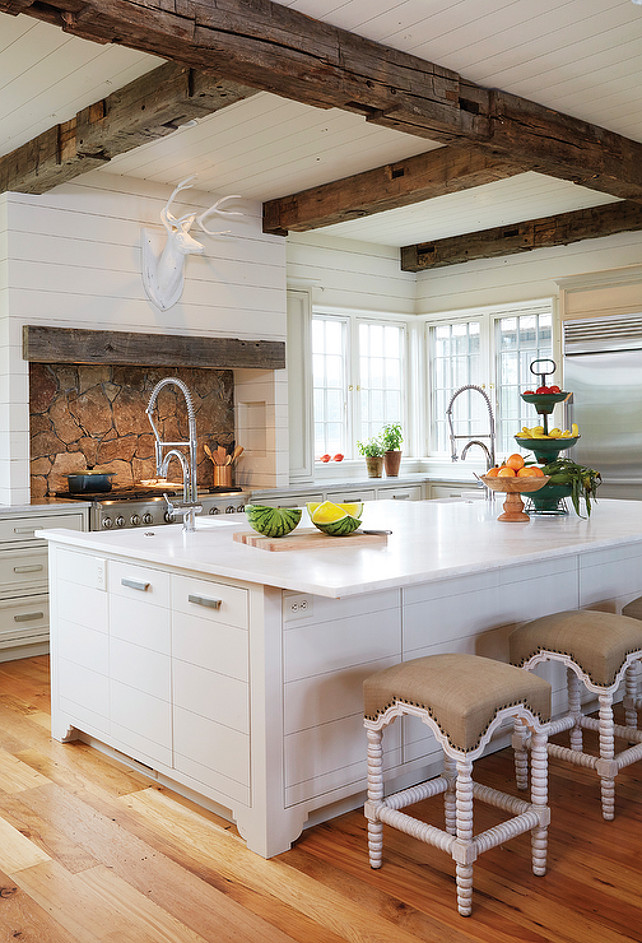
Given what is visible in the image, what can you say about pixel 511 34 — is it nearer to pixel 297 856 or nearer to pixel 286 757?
pixel 286 757

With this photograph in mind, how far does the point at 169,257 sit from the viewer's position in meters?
5.44

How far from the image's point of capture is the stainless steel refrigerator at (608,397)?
570cm

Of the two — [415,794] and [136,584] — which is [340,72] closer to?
[136,584]

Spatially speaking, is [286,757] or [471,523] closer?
[286,757]

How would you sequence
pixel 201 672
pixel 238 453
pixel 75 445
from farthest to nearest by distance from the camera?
pixel 238 453 → pixel 75 445 → pixel 201 672

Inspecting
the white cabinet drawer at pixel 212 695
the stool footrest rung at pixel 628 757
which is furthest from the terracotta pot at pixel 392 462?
the white cabinet drawer at pixel 212 695

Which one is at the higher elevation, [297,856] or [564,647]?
[564,647]

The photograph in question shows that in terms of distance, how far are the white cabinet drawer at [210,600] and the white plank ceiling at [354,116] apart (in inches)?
79.2

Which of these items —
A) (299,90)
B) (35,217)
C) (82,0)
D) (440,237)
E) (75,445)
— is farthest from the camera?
(440,237)

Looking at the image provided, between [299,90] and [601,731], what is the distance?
2470mm

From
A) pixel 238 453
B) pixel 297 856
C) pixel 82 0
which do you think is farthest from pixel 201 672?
pixel 238 453

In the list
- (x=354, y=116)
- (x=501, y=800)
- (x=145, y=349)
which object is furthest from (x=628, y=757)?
(x=145, y=349)

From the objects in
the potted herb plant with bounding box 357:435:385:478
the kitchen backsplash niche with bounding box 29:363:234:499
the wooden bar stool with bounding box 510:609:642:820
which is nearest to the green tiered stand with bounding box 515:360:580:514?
the wooden bar stool with bounding box 510:609:642:820

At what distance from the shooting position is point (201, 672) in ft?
8.96
